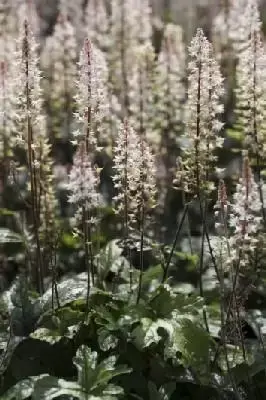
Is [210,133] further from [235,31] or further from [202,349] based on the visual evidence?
A: [235,31]

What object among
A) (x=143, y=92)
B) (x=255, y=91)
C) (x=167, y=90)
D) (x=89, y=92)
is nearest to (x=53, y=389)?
(x=89, y=92)

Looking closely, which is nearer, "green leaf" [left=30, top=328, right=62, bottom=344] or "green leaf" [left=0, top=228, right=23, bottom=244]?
"green leaf" [left=30, top=328, right=62, bottom=344]

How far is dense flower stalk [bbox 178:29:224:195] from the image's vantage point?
15.7ft

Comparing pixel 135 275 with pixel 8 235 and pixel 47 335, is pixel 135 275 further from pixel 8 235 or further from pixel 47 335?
pixel 47 335

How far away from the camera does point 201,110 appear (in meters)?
4.89

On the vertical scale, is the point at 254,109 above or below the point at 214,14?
below

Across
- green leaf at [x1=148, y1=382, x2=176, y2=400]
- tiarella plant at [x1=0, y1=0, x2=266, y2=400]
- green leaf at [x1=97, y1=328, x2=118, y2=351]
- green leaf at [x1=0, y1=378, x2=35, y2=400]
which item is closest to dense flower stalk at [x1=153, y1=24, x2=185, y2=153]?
tiarella plant at [x1=0, y1=0, x2=266, y2=400]

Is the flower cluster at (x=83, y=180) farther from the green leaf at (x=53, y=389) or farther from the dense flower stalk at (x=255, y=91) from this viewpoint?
the dense flower stalk at (x=255, y=91)

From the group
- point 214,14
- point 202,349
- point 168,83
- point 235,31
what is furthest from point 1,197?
point 214,14

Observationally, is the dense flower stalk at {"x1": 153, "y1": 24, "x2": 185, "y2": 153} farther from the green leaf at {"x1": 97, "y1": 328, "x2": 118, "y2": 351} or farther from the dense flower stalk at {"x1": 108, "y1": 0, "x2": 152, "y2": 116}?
the green leaf at {"x1": 97, "y1": 328, "x2": 118, "y2": 351}

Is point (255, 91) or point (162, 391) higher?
point (255, 91)

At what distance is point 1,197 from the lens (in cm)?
732

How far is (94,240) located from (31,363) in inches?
63.7

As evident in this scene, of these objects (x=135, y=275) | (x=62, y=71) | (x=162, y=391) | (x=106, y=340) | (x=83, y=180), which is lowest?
(x=162, y=391)
